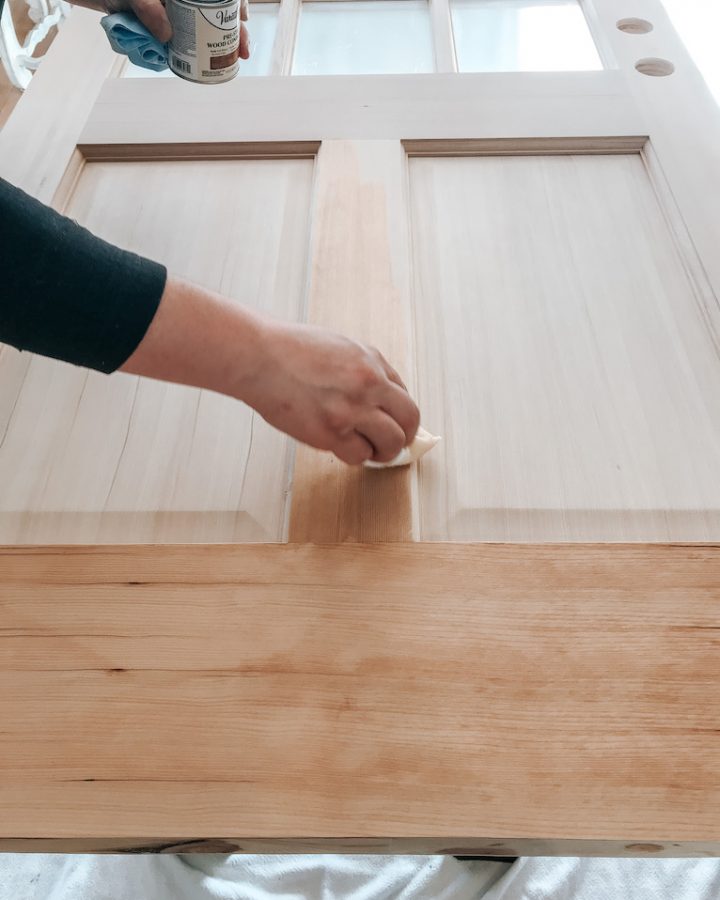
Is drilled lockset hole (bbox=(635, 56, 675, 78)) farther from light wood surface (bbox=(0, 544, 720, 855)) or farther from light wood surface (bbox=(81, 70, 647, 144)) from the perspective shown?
light wood surface (bbox=(0, 544, 720, 855))

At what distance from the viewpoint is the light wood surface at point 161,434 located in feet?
2.26

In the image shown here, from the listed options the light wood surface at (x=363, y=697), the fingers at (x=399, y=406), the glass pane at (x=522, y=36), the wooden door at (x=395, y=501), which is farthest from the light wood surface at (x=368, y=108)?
the light wood surface at (x=363, y=697)

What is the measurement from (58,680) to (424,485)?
353 mm

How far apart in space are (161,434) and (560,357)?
0.43m

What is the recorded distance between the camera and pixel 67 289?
0.50m

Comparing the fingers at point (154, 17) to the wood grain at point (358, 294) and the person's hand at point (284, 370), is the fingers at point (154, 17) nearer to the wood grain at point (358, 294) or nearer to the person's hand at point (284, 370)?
the wood grain at point (358, 294)

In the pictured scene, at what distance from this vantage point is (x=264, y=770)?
52 cm

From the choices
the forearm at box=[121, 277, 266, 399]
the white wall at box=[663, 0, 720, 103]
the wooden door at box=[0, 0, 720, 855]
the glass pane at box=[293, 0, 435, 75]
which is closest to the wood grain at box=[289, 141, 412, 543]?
the wooden door at box=[0, 0, 720, 855]

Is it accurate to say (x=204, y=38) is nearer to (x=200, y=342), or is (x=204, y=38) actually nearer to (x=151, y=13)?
(x=151, y=13)

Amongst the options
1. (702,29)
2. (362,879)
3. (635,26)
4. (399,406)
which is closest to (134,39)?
(399,406)

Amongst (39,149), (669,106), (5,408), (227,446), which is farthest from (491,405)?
(39,149)

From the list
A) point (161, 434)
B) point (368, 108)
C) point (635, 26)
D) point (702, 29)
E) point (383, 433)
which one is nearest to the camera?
point (383, 433)

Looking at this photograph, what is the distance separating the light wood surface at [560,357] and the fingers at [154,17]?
1.18ft

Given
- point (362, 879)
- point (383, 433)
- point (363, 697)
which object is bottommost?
point (362, 879)
